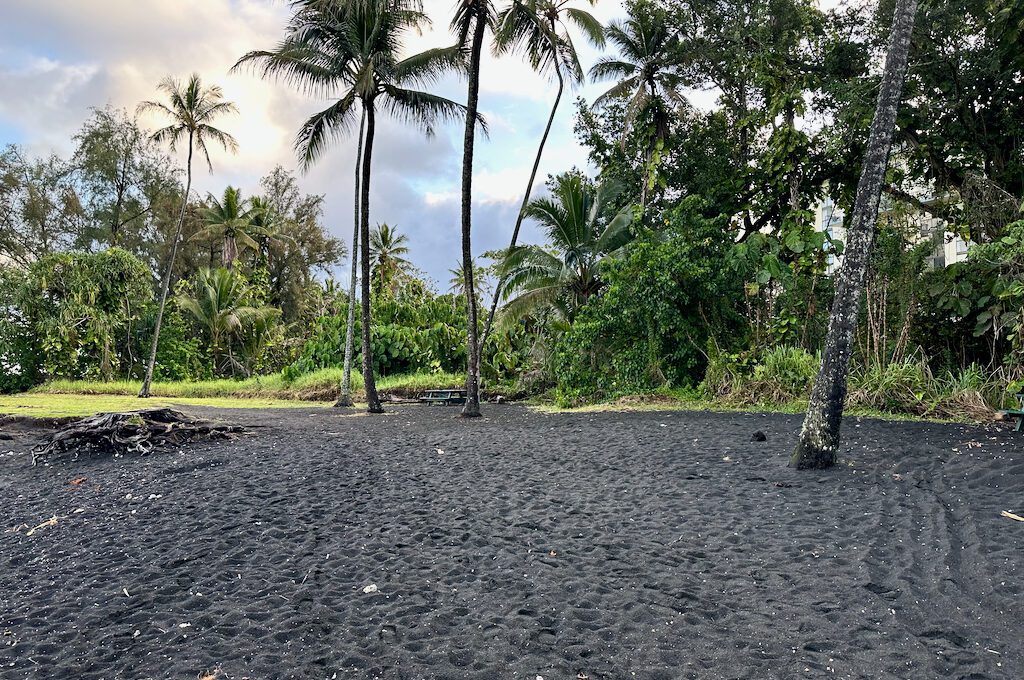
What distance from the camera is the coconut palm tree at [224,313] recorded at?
23547 mm

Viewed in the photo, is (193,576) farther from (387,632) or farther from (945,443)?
(945,443)

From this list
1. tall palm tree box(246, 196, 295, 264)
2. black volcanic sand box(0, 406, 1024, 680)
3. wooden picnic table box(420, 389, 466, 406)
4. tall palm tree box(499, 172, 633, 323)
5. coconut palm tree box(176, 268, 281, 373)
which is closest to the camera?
black volcanic sand box(0, 406, 1024, 680)

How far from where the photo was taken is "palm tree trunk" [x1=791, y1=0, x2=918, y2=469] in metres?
5.20

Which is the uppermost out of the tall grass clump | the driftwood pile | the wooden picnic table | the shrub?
the shrub

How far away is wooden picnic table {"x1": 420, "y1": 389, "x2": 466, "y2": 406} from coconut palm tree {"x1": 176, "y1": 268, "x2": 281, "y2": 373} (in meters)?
10.4

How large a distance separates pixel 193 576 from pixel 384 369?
52.9 feet

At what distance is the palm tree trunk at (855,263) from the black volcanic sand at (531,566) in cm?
37

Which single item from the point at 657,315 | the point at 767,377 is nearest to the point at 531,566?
the point at 767,377

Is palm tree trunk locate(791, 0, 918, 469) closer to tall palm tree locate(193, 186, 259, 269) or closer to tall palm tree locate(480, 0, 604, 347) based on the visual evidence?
tall palm tree locate(480, 0, 604, 347)

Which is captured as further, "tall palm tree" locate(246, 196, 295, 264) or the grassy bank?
"tall palm tree" locate(246, 196, 295, 264)

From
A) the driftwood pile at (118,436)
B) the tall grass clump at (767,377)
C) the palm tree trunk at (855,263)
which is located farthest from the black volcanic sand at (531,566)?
the tall grass clump at (767,377)

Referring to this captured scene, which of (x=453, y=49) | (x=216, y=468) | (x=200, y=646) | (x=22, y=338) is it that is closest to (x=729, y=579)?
(x=200, y=646)

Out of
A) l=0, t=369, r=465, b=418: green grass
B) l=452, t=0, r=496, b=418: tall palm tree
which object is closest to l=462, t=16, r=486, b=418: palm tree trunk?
l=452, t=0, r=496, b=418: tall palm tree

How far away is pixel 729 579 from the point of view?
3.60 metres
